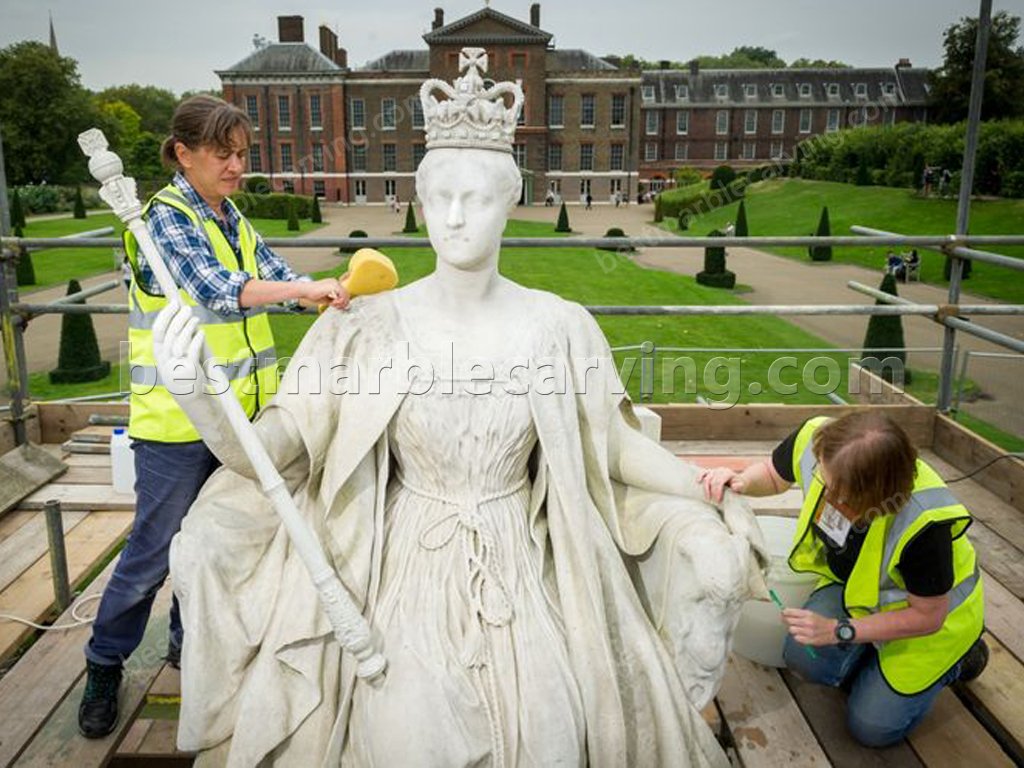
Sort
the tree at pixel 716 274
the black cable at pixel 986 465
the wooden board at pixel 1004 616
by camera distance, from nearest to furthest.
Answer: the wooden board at pixel 1004 616 → the black cable at pixel 986 465 → the tree at pixel 716 274

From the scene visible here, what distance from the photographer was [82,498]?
14.9 feet

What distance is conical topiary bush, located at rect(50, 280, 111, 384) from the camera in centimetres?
1379

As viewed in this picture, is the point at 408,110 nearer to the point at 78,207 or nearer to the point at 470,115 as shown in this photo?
the point at 78,207

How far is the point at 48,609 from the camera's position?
138 inches

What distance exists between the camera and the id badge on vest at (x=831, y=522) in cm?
292

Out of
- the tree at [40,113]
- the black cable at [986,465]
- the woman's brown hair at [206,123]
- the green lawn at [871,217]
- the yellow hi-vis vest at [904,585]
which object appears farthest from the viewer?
the tree at [40,113]

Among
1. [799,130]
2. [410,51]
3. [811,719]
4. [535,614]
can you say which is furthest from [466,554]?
[799,130]

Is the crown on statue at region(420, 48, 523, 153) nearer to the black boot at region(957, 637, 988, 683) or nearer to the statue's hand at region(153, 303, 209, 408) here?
the statue's hand at region(153, 303, 209, 408)

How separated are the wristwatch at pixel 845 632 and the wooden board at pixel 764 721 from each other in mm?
349

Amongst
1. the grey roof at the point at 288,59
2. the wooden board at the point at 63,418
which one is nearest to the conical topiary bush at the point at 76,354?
the wooden board at the point at 63,418

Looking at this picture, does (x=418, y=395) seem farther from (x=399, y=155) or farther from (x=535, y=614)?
(x=399, y=155)

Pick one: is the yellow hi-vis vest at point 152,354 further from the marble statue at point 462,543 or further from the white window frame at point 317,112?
the white window frame at point 317,112

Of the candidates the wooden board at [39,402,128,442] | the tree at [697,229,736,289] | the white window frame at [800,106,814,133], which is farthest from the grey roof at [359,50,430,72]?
the wooden board at [39,402,128,442]

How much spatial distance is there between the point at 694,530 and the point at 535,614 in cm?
45
